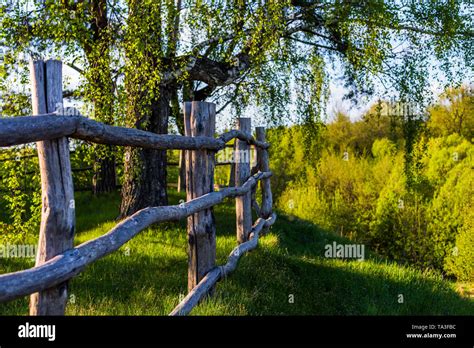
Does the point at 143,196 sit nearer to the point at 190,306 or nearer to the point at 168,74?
the point at 168,74

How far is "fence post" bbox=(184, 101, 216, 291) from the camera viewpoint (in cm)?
521

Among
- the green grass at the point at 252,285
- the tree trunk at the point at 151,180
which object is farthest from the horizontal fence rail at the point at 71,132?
the tree trunk at the point at 151,180

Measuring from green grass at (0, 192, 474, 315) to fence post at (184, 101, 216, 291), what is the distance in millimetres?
333

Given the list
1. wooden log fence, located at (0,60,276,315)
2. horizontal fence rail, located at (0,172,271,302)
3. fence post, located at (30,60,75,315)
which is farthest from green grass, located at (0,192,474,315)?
fence post, located at (30,60,75,315)

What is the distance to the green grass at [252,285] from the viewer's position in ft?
17.5

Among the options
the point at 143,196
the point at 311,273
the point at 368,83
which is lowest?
the point at 311,273

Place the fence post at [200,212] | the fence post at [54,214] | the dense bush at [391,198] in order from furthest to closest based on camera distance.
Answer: the dense bush at [391,198], the fence post at [200,212], the fence post at [54,214]

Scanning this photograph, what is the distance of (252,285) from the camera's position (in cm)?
606

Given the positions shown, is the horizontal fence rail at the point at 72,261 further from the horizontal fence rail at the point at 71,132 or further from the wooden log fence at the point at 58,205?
the horizontal fence rail at the point at 71,132

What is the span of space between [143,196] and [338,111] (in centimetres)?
2218

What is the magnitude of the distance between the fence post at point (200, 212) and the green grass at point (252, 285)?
33cm

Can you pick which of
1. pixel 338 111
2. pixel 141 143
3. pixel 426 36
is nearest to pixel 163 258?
pixel 141 143

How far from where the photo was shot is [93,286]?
6371 millimetres
